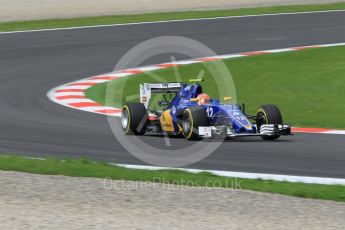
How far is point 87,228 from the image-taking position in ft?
24.4

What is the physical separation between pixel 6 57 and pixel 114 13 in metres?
8.98

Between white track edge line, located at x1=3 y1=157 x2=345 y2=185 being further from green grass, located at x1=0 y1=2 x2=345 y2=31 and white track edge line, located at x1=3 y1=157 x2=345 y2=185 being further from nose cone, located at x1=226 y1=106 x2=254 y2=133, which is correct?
green grass, located at x1=0 y1=2 x2=345 y2=31

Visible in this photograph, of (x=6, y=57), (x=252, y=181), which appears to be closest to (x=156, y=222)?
(x=252, y=181)

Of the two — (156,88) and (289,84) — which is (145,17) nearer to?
(289,84)

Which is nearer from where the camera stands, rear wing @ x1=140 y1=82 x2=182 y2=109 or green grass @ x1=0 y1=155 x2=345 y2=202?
green grass @ x1=0 y1=155 x2=345 y2=202

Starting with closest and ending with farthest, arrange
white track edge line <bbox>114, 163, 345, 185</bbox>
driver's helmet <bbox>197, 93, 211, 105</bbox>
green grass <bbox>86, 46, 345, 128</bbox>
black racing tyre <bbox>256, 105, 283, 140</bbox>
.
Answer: white track edge line <bbox>114, 163, 345, 185</bbox>
black racing tyre <bbox>256, 105, 283, 140</bbox>
driver's helmet <bbox>197, 93, 211, 105</bbox>
green grass <bbox>86, 46, 345, 128</bbox>

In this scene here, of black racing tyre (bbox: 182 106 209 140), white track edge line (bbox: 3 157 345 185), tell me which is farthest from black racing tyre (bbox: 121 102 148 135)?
white track edge line (bbox: 3 157 345 185)

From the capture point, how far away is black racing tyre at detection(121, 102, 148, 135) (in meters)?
13.8

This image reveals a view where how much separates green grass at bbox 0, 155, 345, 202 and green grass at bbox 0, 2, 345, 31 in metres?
16.9

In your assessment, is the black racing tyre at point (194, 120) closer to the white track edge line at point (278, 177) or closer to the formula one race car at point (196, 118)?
the formula one race car at point (196, 118)

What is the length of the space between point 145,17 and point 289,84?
38.7ft

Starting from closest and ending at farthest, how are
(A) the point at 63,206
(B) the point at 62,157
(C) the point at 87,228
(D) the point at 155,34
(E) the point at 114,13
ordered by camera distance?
1. (C) the point at 87,228
2. (A) the point at 63,206
3. (B) the point at 62,157
4. (D) the point at 155,34
5. (E) the point at 114,13

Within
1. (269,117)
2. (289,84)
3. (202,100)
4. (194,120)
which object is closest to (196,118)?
(194,120)

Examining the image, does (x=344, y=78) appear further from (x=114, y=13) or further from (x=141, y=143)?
(x=114, y=13)
